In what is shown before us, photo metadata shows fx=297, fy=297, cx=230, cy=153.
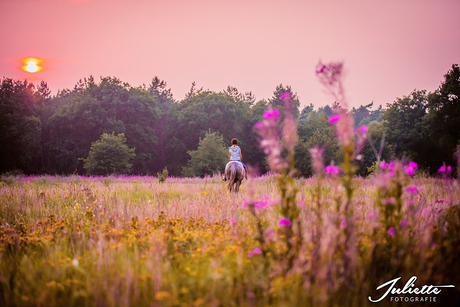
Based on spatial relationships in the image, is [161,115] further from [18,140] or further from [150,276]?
[150,276]

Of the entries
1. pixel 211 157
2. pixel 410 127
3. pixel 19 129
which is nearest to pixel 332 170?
pixel 211 157

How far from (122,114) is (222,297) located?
4519cm

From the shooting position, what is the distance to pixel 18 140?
38594 millimetres

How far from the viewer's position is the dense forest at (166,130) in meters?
32.4

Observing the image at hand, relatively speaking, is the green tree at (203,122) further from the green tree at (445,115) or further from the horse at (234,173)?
the horse at (234,173)

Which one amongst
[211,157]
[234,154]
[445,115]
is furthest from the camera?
[445,115]

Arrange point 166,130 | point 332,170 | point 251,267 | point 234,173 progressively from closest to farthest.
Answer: point 251,267 < point 332,170 < point 234,173 < point 166,130

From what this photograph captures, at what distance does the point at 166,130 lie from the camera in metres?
48.1

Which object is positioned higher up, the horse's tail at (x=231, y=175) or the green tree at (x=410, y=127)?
the green tree at (x=410, y=127)

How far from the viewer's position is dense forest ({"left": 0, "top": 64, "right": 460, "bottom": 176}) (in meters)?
32.4

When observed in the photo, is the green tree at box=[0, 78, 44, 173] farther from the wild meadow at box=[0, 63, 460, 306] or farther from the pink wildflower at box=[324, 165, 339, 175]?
the pink wildflower at box=[324, 165, 339, 175]

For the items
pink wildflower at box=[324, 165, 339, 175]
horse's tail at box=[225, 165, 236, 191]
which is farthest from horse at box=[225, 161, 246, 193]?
pink wildflower at box=[324, 165, 339, 175]

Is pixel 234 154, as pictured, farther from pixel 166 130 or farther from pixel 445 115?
pixel 166 130

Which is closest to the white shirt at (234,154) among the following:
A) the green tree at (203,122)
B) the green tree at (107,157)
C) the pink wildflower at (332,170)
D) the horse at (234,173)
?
the horse at (234,173)
